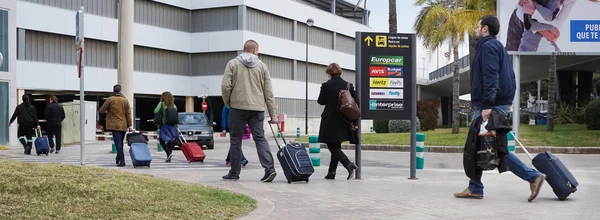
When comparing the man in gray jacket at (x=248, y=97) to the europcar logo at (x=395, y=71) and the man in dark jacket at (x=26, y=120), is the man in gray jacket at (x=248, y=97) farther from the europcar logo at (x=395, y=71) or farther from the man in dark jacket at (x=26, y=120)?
the man in dark jacket at (x=26, y=120)

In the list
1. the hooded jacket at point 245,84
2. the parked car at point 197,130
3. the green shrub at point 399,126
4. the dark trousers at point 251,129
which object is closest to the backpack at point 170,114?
the dark trousers at point 251,129

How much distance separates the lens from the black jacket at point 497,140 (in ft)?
25.4

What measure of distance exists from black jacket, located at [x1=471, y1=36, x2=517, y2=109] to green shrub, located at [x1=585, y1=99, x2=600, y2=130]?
22.6 m

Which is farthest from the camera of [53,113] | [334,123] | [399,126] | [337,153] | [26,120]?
[399,126]

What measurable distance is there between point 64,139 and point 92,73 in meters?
20.7

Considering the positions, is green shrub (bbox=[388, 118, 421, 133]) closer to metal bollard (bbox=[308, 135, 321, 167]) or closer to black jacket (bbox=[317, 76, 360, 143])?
metal bollard (bbox=[308, 135, 321, 167])

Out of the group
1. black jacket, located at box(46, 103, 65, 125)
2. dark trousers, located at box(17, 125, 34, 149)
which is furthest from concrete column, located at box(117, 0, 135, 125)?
dark trousers, located at box(17, 125, 34, 149)

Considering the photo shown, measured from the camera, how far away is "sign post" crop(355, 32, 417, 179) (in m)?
10.8

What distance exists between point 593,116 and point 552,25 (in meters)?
6.73

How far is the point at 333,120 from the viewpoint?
10625 mm

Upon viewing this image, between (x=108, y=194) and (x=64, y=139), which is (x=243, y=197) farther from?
(x=64, y=139)

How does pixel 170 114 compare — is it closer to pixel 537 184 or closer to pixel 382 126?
pixel 537 184

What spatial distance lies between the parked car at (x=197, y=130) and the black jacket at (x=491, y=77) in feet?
59.0

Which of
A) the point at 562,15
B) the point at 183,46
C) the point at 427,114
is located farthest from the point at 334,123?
the point at 183,46
